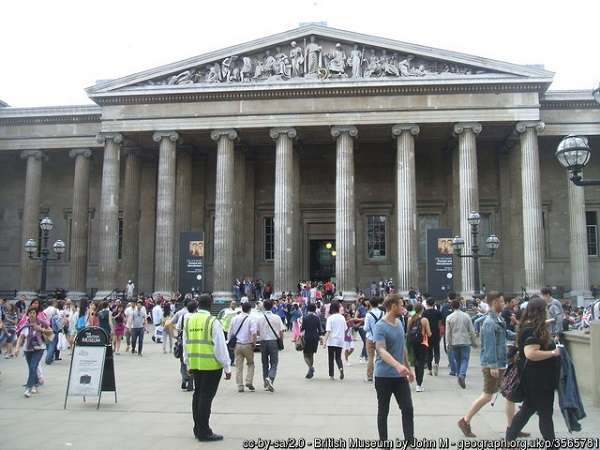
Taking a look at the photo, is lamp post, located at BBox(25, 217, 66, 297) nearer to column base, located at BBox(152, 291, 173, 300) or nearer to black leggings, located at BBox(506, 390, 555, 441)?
column base, located at BBox(152, 291, 173, 300)

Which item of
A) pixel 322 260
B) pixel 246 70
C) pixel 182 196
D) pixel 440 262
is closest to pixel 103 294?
pixel 182 196

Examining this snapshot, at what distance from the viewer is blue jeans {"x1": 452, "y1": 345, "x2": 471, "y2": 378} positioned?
45.4ft

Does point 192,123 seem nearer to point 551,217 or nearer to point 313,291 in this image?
point 313,291

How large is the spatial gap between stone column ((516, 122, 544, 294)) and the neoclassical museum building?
8 cm

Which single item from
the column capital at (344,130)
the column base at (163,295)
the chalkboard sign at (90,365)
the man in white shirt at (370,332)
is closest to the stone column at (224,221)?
the column base at (163,295)

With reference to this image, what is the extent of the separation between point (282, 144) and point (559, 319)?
22.8m

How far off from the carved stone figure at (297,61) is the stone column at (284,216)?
317 centimetres

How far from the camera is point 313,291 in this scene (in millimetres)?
31359

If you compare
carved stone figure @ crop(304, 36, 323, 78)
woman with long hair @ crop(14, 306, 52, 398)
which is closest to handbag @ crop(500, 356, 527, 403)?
woman with long hair @ crop(14, 306, 52, 398)

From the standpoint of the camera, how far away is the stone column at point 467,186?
33.3 metres

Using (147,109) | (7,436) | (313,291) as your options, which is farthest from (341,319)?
(147,109)

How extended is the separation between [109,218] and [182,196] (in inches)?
175

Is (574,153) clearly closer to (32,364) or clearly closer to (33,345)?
(33,345)

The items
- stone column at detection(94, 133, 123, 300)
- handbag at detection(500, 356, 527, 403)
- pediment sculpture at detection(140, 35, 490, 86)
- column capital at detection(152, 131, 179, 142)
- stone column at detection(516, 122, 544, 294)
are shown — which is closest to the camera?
handbag at detection(500, 356, 527, 403)
